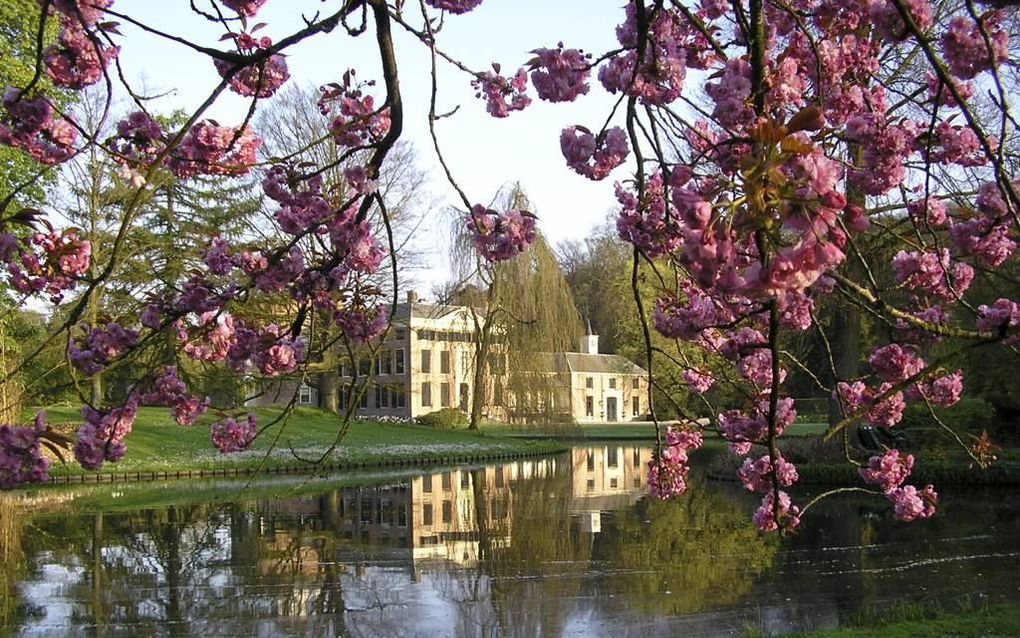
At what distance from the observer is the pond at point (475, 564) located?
6938mm

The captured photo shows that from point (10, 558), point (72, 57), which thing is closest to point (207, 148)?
point (72, 57)

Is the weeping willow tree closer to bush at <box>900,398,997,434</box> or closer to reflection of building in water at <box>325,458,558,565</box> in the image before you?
reflection of building in water at <box>325,458,558,565</box>

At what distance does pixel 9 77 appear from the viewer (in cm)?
1797

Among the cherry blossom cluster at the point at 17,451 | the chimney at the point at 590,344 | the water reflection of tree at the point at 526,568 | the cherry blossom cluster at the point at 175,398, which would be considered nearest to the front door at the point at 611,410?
the chimney at the point at 590,344

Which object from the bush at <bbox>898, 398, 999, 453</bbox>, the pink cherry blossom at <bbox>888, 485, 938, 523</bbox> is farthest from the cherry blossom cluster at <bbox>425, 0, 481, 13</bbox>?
the bush at <bbox>898, 398, 999, 453</bbox>

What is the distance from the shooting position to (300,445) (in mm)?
26188

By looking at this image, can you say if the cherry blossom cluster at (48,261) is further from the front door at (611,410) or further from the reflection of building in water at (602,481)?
→ the front door at (611,410)

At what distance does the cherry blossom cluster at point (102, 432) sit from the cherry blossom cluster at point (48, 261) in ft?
1.61

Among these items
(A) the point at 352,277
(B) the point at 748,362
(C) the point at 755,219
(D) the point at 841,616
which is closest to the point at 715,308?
(B) the point at 748,362

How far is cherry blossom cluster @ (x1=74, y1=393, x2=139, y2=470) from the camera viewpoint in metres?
3.50

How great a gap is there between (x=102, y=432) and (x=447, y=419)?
114 ft

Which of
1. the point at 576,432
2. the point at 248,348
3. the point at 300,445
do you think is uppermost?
the point at 248,348

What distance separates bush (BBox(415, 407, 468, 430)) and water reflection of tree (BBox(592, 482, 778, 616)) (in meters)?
24.1

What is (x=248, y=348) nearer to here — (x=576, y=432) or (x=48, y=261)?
(x=48, y=261)
